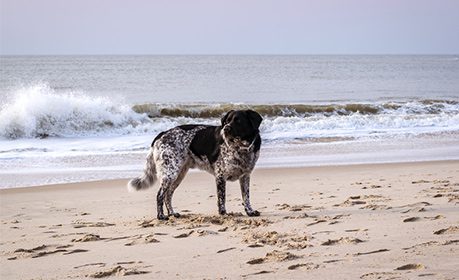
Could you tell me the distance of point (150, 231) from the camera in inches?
260

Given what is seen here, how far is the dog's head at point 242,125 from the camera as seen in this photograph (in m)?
6.98

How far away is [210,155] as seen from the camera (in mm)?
7438

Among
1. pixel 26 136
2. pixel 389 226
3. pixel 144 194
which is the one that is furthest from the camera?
pixel 26 136

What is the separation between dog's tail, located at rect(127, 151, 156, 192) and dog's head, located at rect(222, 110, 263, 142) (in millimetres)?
1210

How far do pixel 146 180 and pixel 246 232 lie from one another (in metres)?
1.96

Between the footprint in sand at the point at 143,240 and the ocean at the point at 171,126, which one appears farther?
the ocean at the point at 171,126

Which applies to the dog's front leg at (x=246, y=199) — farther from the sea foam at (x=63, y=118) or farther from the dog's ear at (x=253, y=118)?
the sea foam at (x=63, y=118)

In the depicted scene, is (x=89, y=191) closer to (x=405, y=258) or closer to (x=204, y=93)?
(x=405, y=258)

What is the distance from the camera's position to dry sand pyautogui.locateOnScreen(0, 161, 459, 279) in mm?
4816

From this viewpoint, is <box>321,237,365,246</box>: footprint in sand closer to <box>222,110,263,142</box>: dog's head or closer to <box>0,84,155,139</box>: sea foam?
<box>222,110,263,142</box>: dog's head

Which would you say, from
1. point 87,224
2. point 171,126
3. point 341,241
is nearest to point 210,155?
point 87,224

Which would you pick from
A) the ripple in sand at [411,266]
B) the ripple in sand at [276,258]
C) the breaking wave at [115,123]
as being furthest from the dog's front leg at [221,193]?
the breaking wave at [115,123]

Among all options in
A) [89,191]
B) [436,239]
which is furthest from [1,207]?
[436,239]

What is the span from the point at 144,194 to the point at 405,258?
16.7 feet
